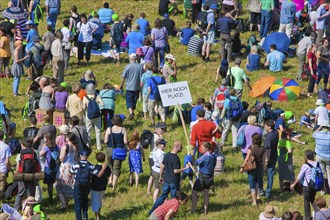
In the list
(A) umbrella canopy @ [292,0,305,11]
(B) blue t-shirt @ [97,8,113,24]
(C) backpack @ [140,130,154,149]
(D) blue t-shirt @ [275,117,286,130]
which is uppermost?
(A) umbrella canopy @ [292,0,305,11]

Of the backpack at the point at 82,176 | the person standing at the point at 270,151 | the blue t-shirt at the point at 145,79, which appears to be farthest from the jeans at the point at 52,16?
the backpack at the point at 82,176

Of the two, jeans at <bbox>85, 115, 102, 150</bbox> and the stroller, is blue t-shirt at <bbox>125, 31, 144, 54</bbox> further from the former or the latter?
jeans at <bbox>85, 115, 102, 150</bbox>

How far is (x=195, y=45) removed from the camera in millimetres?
30359

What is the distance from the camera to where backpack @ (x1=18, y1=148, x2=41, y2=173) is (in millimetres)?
19016

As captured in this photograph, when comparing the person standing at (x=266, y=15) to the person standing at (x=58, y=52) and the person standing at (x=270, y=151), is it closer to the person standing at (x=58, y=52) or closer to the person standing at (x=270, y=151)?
the person standing at (x=58, y=52)

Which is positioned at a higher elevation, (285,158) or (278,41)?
(278,41)

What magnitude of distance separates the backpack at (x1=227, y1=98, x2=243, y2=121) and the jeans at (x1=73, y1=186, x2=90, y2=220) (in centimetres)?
506

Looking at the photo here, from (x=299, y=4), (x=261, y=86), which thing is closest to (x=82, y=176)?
(x=261, y=86)

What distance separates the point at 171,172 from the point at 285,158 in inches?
113

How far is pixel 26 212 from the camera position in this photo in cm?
1773

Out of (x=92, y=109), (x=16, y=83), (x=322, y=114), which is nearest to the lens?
(x=92, y=109)

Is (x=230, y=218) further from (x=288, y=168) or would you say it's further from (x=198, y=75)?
(x=198, y=75)

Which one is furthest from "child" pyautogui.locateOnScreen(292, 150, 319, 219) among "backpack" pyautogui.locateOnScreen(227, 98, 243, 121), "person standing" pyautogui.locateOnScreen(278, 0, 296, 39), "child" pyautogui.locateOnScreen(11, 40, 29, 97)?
"person standing" pyautogui.locateOnScreen(278, 0, 296, 39)

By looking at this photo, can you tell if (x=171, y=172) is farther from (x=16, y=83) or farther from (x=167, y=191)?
(x=16, y=83)
